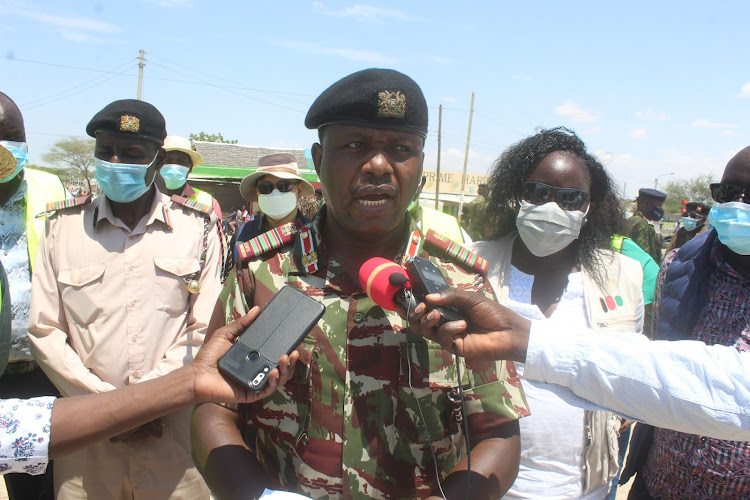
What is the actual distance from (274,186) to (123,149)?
1984 mm

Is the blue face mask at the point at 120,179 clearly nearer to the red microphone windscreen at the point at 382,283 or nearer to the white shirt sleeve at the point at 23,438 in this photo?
the white shirt sleeve at the point at 23,438

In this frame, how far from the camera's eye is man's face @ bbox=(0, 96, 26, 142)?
2.83m

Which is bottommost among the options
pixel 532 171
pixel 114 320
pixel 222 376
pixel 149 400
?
pixel 114 320

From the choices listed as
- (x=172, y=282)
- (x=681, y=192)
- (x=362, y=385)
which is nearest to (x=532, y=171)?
(x=362, y=385)

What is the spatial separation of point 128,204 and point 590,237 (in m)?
2.51

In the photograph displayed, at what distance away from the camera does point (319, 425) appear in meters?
1.61

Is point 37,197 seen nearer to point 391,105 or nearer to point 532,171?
point 391,105

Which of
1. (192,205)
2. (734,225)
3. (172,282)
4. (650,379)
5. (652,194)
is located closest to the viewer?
Result: (650,379)

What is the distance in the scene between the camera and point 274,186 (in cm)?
474

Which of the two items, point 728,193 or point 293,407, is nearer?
point 293,407

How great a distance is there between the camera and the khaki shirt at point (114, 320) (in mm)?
2502

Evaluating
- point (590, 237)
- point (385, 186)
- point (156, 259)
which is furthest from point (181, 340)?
point (590, 237)

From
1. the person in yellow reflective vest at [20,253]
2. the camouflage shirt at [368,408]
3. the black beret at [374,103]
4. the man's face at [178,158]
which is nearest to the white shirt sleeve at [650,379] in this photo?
the camouflage shirt at [368,408]

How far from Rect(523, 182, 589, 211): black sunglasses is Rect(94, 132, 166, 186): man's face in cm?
209
